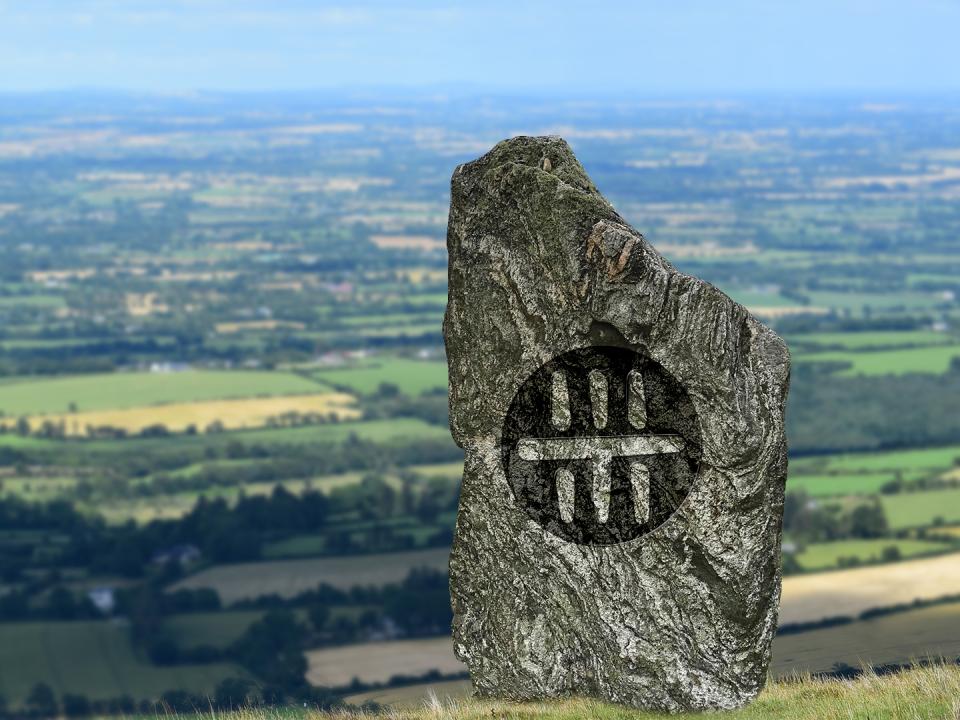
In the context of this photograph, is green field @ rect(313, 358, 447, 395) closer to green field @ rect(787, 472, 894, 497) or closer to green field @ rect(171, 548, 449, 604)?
green field @ rect(787, 472, 894, 497)

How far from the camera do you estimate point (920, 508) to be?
46812 mm

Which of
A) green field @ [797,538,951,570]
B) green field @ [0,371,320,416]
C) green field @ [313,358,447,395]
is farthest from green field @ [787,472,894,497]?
green field @ [0,371,320,416]

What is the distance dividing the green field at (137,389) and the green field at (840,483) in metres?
33.3

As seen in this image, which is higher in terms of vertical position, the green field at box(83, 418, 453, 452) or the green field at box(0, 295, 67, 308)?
the green field at box(83, 418, 453, 452)

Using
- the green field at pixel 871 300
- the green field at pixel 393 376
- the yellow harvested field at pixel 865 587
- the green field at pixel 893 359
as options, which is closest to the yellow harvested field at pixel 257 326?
the green field at pixel 393 376

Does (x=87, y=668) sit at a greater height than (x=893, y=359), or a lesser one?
greater

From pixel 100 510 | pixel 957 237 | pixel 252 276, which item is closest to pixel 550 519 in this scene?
pixel 100 510

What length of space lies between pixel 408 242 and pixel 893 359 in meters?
97.8

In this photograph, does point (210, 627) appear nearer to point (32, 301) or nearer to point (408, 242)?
point (32, 301)

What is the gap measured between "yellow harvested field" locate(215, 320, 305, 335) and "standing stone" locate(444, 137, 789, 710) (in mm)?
98649

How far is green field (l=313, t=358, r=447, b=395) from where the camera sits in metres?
79.0

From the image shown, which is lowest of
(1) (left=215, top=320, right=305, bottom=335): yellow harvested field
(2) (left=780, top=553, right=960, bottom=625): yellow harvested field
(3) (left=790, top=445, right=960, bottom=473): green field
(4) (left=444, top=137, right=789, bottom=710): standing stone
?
(1) (left=215, top=320, right=305, bottom=335): yellow harvested field

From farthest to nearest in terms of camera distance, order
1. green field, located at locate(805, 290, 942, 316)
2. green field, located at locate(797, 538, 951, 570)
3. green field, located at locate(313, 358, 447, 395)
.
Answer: green field, located at locate(805, 290, 942, 316)
green field, located at locate(313, 358, 447, 395)
green field, located at locate(797, 538, 951, 570)

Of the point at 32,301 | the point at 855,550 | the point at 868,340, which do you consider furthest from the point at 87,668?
the point at 32,301
